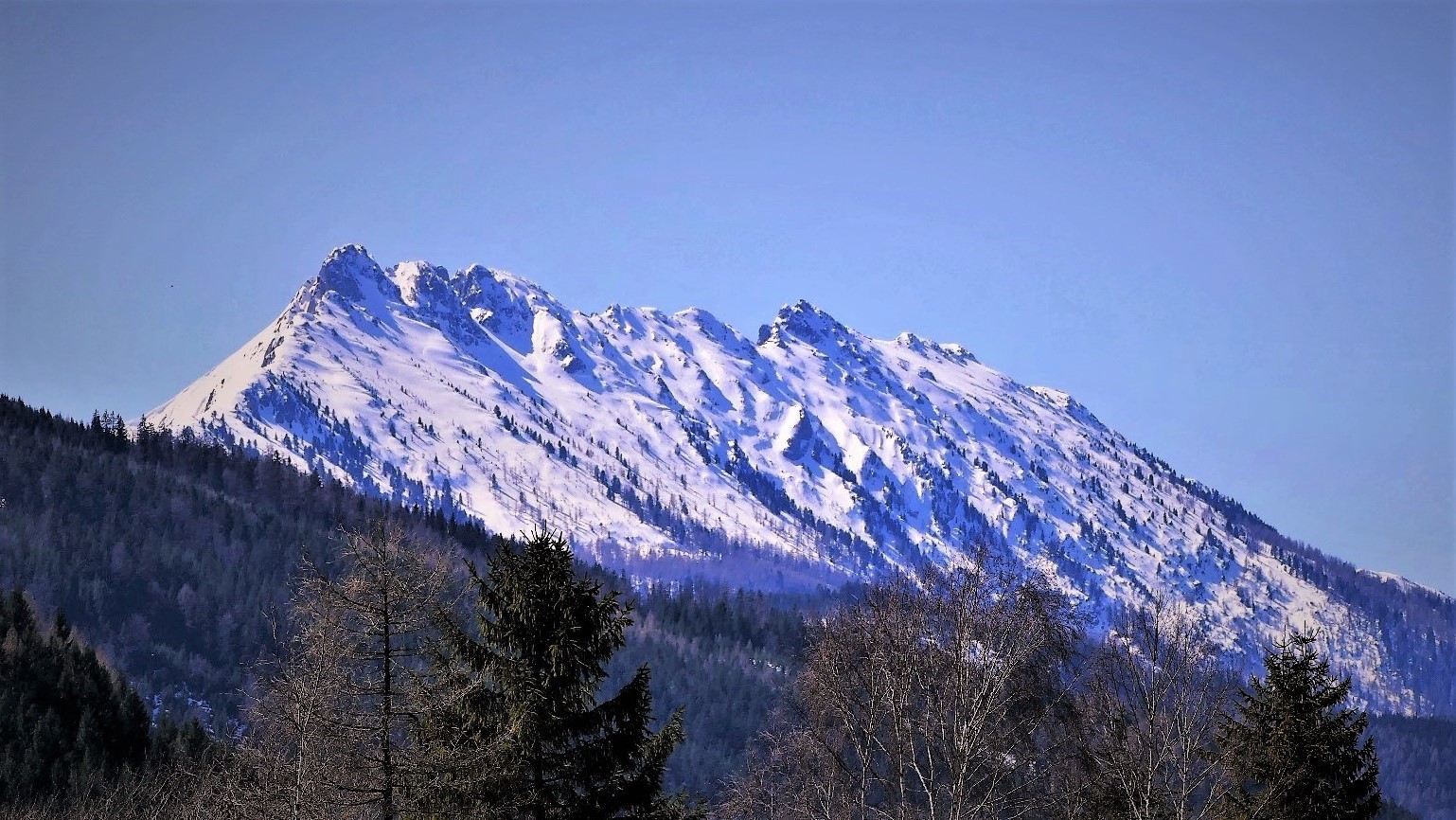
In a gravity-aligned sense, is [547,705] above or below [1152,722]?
below

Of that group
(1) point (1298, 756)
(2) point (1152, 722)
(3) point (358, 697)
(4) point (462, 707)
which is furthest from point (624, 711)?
(1) point (1298, 756)

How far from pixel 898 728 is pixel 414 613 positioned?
1124 cm

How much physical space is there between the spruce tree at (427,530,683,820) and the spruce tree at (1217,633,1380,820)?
14.8 m

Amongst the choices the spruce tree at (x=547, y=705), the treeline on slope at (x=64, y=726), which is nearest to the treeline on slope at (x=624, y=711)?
the spruce tree at (x=547, y=705)

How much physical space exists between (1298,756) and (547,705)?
18505 millimetres

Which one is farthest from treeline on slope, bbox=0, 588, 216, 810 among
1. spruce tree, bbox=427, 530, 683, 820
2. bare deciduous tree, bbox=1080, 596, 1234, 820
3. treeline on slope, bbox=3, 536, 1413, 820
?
bare deciduous tree, bbox=1080, 596, 1234, 820

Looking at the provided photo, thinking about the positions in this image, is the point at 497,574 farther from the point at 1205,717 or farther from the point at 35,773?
the point at 35,773

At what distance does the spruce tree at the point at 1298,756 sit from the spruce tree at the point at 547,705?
14.8 m

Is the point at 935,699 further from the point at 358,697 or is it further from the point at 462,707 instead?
the point at 358,697

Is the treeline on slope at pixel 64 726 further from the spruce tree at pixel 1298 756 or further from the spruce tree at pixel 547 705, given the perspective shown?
the spruce tree at pixel 1298 756

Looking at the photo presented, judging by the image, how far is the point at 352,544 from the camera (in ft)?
96.0

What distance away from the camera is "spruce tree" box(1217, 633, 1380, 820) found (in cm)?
3616

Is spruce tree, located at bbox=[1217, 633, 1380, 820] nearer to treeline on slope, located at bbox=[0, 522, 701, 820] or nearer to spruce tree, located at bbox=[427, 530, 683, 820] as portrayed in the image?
treeline on slope, located at bbox=[0, 522, 701, 820]

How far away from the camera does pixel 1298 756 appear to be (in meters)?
36.5
